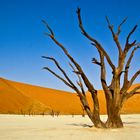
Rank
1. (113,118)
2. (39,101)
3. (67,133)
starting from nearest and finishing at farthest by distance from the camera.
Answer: (67,133) < (113,118) < (39,101)

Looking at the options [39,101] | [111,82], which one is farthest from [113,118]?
[39,101]

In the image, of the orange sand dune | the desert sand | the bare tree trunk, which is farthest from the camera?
the orange sand dune

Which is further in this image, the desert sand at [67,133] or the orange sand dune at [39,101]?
the orange sand dune at [39,101]

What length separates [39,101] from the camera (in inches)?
3039

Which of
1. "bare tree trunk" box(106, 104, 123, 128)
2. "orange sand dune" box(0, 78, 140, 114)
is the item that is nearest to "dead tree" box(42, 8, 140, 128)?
"bare tree trunk" box(106, 104, 123, 128)

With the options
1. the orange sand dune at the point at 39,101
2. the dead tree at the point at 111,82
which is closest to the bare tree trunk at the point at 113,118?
the dead tree at the point at 111,82

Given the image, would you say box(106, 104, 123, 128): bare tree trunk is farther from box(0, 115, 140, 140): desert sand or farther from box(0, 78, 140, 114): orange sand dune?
box(0, 78, 140, 114): orange sand dune

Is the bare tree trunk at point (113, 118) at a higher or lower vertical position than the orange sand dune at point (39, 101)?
lower

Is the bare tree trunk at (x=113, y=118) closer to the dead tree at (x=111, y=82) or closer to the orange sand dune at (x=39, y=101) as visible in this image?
the dead tree at (x=111, y=82)

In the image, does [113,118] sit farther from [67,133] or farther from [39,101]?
[39,101]

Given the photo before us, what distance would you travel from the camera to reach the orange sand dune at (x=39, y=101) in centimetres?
6631

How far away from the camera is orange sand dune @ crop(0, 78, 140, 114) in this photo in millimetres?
66312

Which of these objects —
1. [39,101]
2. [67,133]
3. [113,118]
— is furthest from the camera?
[39,101]

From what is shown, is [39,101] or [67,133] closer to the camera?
[67,133]
